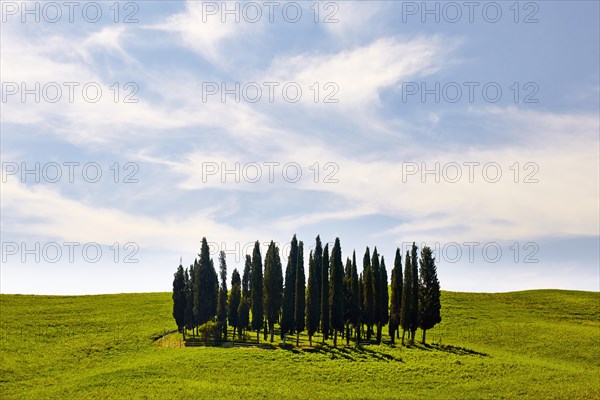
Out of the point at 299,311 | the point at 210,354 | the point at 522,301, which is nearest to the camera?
the point at 210,354

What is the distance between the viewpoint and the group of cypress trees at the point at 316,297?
7988 cm

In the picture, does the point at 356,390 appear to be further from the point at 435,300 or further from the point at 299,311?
the point at 435,300

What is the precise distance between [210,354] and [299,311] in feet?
57.2

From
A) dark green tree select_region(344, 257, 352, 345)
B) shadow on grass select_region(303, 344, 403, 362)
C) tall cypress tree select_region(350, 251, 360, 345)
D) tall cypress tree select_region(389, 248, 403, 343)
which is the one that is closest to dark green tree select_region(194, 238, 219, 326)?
shadow on grass select_region(303, 344, 403, 362)

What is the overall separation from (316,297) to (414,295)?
1638 cm

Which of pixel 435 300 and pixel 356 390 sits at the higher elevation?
pixel 435 300

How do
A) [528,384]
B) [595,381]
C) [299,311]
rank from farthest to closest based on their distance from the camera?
[299,311] < [595,381] < [528,384]

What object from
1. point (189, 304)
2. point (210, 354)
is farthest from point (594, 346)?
point (189, 304)

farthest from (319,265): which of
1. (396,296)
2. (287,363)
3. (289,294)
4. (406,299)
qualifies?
(287,363)

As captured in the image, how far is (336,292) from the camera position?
79.8m

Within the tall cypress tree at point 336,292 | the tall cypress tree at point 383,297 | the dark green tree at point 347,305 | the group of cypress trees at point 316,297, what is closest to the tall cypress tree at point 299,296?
the group of cypress trees at point 316,297

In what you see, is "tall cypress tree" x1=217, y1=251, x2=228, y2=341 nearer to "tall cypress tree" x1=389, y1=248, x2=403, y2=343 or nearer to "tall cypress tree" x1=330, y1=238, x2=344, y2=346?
"tall cypress tree" x1=330, y1=238, x2=344, y2=346

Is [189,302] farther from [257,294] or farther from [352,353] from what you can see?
[352,353]

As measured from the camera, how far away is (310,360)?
65062 millimetres
